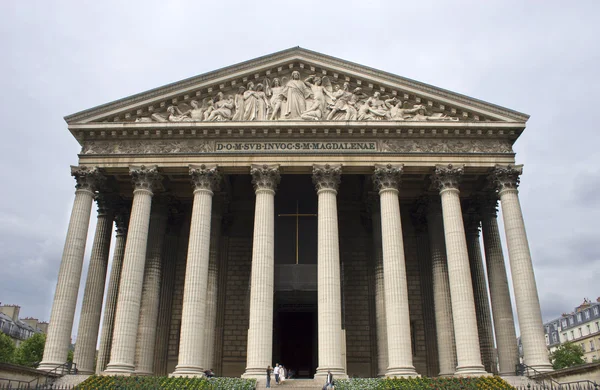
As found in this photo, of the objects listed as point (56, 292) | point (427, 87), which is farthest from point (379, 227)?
point (56, 292)

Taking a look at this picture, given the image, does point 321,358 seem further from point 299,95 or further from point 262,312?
point 299,95

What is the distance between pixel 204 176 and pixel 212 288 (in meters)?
6.36

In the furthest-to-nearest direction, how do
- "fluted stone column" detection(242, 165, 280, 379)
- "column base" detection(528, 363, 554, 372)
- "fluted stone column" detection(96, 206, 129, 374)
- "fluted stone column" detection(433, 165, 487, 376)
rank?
"fluted stone column" detection(96, 206, 129, 374), "fluted stone column" detection(433, 165, 487, 376), "fluted stone column" detection(242, 165, 280, 379), "column base" detection(528, 363, 554, 372)

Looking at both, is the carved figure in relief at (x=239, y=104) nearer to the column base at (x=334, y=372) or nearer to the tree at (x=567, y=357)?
the column base at (x=334, y=372)

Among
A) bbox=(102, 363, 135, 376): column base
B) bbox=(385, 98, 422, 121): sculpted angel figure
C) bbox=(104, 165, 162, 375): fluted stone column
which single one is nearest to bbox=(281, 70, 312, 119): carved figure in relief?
bbox=(385, 98, 422, 121): sculpted angel figure

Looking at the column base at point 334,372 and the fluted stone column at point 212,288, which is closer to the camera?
the column base at point 334,372

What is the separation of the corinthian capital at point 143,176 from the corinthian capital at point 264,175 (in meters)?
5.17

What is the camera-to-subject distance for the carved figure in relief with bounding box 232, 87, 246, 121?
28.1 meters

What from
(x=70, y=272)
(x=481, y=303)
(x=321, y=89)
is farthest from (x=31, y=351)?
(x=481, y=303)

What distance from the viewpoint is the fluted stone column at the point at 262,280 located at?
23.7 meters

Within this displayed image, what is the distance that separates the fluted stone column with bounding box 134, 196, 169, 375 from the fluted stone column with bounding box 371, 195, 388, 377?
40.0 ft

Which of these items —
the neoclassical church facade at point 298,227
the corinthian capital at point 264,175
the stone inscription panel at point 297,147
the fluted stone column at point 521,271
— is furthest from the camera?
the stone inscription panel at point 297,147

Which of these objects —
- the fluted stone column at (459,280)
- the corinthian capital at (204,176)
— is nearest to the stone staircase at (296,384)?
the fluted stone column at (459,280)

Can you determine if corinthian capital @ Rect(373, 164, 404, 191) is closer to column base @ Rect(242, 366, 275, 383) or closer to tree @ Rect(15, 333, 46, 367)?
column base @ Rect(242, 366, 275, 383)
